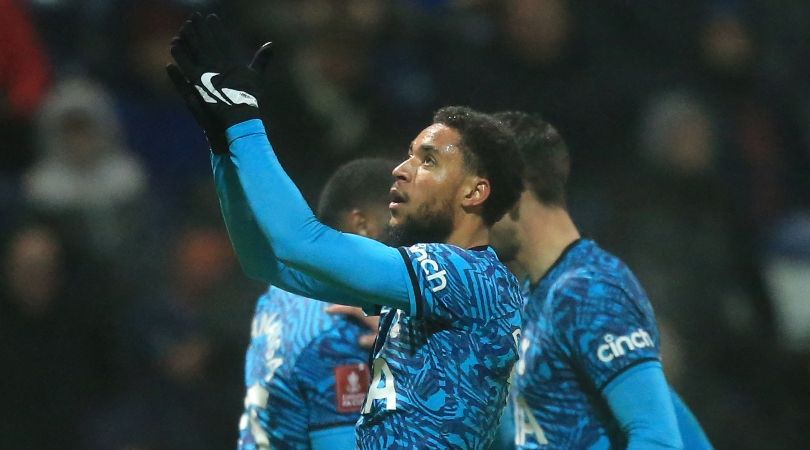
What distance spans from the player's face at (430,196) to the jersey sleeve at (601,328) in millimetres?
687

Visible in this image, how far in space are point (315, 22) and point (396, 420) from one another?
5051mm

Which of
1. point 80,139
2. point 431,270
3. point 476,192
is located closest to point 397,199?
point 476,192

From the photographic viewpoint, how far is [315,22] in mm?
8164

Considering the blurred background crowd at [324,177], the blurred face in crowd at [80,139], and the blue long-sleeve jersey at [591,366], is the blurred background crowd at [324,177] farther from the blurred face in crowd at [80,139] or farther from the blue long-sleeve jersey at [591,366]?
the blue long-sleeve jersey at [591,366]

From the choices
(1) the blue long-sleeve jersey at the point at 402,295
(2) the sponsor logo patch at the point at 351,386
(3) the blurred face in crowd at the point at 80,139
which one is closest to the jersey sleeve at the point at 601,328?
(1) the blue long-sleeve jersey at the point at 402,295

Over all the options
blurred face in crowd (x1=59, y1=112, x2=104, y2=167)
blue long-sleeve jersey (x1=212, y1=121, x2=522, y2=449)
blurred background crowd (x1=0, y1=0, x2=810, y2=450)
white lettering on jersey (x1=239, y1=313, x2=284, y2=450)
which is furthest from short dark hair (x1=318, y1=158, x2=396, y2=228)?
blurred face in crowd (x1=59, y1=112, x2=104, y2=167)

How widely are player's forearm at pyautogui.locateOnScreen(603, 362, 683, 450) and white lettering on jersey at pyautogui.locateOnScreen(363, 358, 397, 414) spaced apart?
0.82 m

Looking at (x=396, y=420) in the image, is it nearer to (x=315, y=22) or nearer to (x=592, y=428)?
(x=592, y=428)

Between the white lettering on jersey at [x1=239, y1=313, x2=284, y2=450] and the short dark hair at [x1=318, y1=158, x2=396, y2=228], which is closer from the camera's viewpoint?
the white lettering on jersey at [x1=239, y1=313, x2=284, y2=450]

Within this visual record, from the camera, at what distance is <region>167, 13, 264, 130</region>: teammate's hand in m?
3.24

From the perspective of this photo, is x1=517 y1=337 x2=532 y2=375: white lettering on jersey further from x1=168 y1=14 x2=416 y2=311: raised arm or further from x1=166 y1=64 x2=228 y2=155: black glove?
x1=166 y1=64 x2=228 y2=155: black glove

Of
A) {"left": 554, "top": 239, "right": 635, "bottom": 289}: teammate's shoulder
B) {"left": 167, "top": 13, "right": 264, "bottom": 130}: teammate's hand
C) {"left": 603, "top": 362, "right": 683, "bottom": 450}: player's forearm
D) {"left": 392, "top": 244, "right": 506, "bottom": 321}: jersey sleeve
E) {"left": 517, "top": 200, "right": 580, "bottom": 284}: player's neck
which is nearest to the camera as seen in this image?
{"left": 167, "top": 13, "right": 264, "bottom": 130}: teammate's hand

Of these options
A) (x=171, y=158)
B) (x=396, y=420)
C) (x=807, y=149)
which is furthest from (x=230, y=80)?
(x=807, y=149)

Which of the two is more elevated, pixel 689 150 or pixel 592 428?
pixel 689 150
